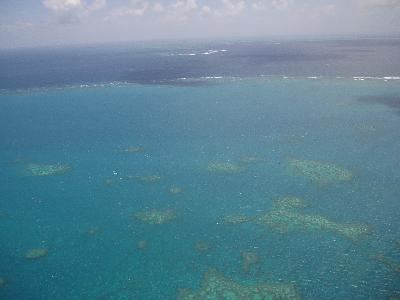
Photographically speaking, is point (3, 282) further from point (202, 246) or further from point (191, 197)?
point (191, 197)

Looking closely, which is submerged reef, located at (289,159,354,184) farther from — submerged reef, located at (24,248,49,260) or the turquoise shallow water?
submerged reef, located at (24,248,49,260)

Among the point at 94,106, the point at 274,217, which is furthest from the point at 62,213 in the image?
the point at 94,106

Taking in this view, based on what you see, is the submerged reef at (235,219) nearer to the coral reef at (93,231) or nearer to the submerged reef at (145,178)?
the submerged reef at (145,178)

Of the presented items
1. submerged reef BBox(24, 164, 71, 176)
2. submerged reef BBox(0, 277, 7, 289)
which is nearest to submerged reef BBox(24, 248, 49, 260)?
submerged reef BBox(0, 277, 7, 289)

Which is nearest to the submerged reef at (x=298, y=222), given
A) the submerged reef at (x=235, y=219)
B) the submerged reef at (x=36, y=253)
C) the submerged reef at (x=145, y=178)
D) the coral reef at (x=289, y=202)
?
the coral reef at (x=289, y=202)

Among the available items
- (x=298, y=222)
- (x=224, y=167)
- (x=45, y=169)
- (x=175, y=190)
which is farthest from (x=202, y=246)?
(x=45, y=169)

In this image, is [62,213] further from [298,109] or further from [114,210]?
[298,109]

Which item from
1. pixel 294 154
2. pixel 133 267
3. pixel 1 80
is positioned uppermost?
pixel 1 80
